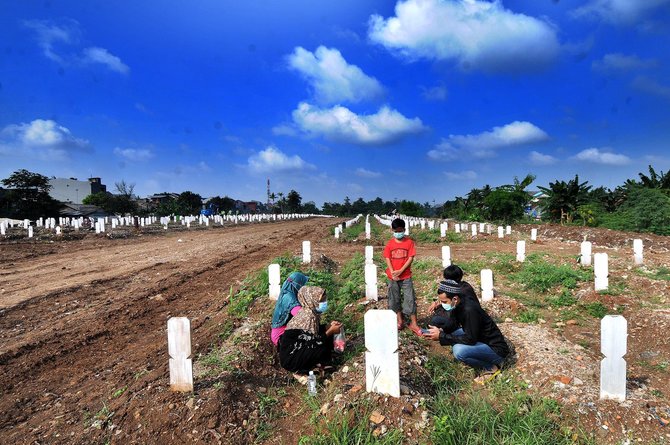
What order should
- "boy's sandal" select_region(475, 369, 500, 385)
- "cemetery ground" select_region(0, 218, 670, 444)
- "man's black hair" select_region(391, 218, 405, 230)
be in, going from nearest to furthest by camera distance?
"cemetery ground" select_region(0, 218, 670, 444) < "boy's sandal" select_region(475, 369, 500, 385) < "man's black hair" select_region(391, 218, 405, 230)

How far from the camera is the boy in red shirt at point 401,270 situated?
5.95 metres

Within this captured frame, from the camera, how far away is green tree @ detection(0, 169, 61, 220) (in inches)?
1400

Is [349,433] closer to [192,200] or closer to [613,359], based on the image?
[613,359]

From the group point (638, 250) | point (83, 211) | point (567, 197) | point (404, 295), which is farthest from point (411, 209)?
point (404, 295)

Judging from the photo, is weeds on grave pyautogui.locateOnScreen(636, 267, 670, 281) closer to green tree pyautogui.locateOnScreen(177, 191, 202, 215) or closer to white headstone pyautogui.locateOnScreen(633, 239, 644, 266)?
white headstone pyautogui.locateOnScreen(633, 239, 644, 266)

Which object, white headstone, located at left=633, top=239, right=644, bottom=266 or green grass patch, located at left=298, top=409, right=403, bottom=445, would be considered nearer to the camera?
green grass patch, located at left=298, top=409, right=403, bottom=445

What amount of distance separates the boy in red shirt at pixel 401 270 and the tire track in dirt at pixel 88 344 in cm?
291

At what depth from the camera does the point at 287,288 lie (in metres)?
4.88

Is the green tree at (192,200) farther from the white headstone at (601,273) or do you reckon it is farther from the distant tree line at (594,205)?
the white headstone at (601,273)

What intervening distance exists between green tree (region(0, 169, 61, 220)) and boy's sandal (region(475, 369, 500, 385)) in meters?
Answer: 42.9

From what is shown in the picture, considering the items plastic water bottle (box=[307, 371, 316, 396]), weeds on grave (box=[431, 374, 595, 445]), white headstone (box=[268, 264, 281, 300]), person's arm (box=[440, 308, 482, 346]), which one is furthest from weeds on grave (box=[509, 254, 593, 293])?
plastic water bottle (box=[307, 371, 316, 396])

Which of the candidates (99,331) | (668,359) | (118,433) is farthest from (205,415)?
(668,359)

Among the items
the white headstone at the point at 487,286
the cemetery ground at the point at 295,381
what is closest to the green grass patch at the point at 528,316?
the cemetery ground at the point at 295,381

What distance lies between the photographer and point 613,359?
3.79 m
